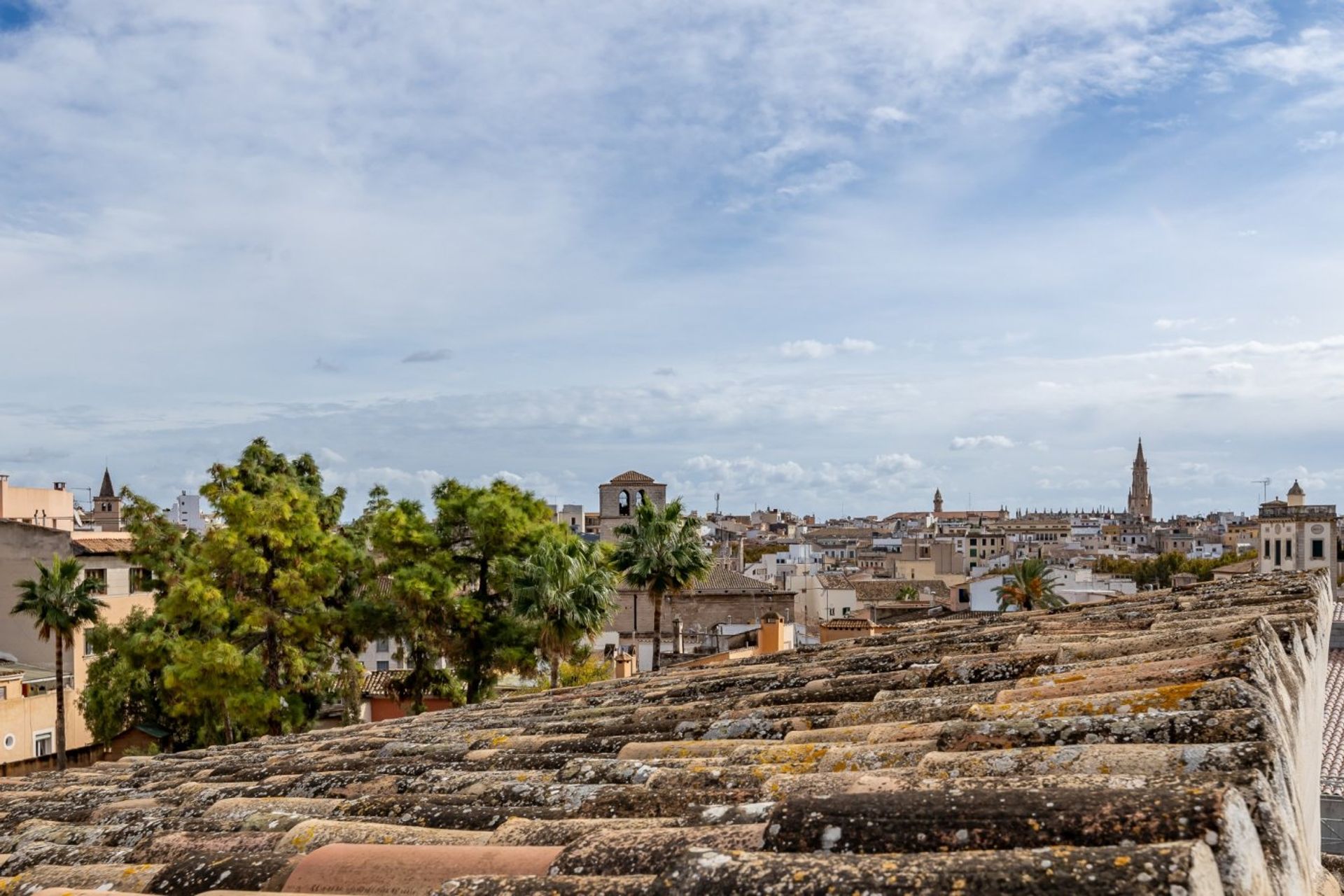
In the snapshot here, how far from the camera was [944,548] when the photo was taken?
94250mm

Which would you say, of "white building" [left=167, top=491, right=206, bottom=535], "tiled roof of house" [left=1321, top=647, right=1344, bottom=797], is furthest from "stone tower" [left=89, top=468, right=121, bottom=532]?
"tiled roof of house" [left=1321, top=647, right=1344, bottom=797]

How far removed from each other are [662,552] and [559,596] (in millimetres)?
3805

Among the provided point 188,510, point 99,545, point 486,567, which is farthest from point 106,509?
point 486,567

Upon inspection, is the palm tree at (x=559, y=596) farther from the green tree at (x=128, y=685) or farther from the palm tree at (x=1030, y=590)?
the palm tree at (x=1030, y=590)

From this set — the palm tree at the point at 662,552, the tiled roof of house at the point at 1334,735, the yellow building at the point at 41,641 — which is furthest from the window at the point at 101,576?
the tiled roof of house at the point at 1334,735

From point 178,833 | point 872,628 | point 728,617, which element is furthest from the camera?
point 728,617

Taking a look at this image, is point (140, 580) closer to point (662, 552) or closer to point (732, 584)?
point (662, 552)

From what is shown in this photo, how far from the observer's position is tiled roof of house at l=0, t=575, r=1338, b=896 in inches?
91.7

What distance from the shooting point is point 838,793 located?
3127mm

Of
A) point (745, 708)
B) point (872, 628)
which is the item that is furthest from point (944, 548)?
point (745, 708)

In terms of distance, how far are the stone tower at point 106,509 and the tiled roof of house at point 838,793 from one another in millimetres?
69344

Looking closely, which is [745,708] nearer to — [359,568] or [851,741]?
[851,741]

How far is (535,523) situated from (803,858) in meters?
22.9

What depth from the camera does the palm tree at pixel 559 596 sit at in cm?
2270
